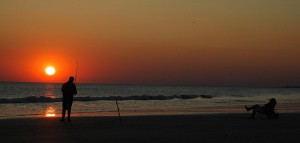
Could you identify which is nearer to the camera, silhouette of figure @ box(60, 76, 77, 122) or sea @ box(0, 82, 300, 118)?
silhouette of figure @ box(60, 76, 77, 122)

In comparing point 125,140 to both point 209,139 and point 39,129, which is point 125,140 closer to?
point 209,139

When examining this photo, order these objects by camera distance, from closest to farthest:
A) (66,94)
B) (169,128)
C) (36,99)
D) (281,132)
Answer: (281,132) < (169,128) < (66,94) < (36,99)

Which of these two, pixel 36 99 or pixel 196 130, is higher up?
pixel 36 99

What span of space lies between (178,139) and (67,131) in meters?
3.60

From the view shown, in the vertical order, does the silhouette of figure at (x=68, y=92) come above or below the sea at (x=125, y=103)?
below

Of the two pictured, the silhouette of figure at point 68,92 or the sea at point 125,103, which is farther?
the sea at point 125,103

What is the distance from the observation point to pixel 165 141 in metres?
11.3

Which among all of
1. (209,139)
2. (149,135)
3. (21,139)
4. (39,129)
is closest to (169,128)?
(149,135)

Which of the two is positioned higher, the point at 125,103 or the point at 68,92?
the point at 125,103

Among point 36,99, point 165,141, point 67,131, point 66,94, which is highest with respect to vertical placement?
point 36,99

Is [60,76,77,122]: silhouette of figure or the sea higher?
the sea

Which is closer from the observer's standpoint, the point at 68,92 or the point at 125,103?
the point at 68,92

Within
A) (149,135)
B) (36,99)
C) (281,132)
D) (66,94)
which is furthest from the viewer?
(36,99)

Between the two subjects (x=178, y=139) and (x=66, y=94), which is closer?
(x=178, y=139)
